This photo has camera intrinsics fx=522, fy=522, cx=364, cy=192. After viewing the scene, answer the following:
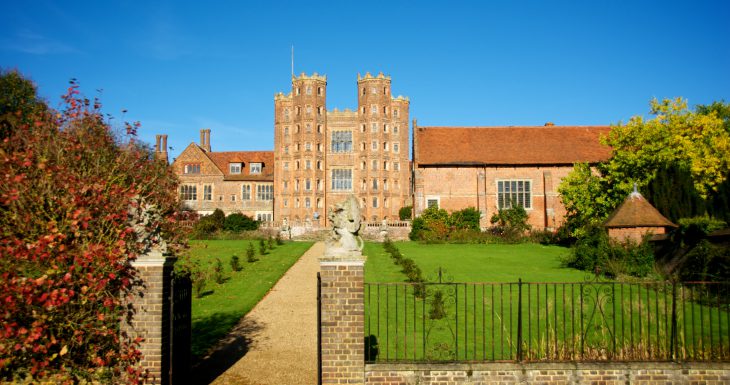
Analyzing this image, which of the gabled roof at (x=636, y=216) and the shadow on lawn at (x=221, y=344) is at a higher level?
the gabled roof at (x=636, y=216)

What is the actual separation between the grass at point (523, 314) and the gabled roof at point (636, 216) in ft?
10.7

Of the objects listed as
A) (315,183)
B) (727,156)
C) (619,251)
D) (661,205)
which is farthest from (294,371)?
(315,183)

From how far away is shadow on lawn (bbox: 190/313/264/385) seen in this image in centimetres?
844


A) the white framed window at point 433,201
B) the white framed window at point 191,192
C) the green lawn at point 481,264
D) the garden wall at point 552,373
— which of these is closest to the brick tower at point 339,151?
the white framed window at point 433,201

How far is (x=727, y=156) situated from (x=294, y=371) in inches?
1161

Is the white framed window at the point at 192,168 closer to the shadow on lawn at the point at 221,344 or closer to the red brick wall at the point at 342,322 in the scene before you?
the shadow on lawn at the point at 221,344

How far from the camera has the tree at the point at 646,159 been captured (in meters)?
27.8

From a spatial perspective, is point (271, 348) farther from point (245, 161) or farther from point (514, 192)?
point (245, 161)

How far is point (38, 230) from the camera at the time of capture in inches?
276

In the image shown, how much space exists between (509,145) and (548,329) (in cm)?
3390

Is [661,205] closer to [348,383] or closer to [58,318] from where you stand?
[348,383]

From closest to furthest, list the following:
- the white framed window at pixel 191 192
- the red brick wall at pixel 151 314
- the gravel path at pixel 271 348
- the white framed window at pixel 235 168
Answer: the red brick wall at pixel 151 314
the gravel path at pixel 271 348
the white framed window at pixel 191 192
the white framed window at pixel 235 168

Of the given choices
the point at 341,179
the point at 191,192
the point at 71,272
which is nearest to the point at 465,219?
the point at 341,179

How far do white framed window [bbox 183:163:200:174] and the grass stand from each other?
28986 mm
